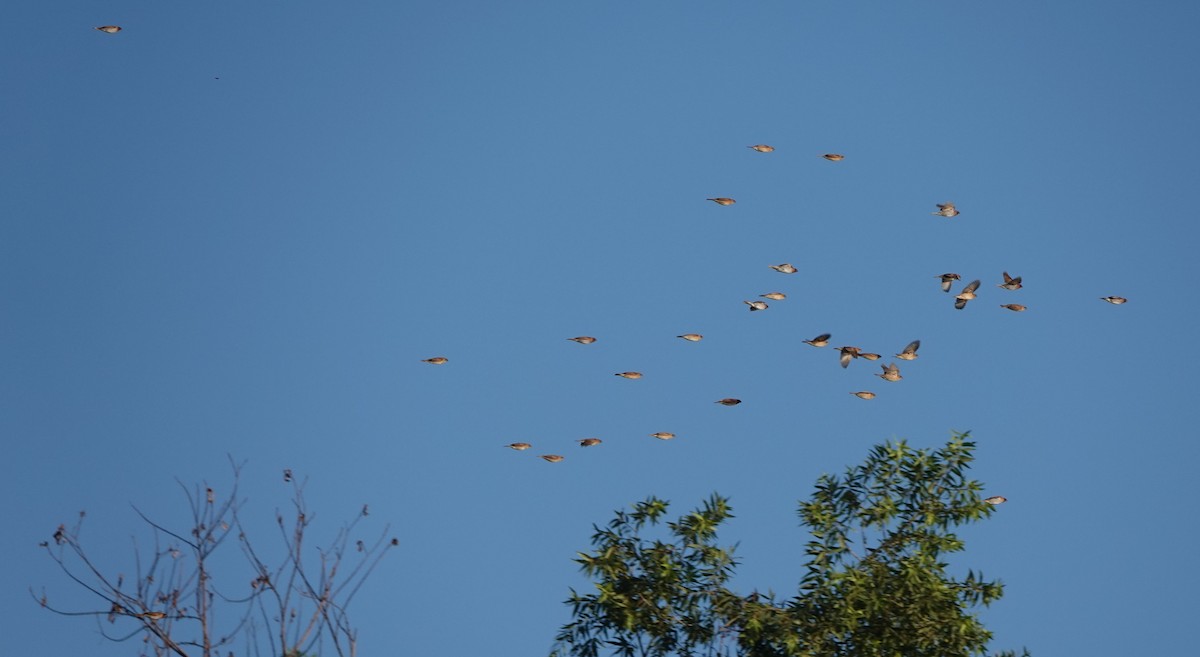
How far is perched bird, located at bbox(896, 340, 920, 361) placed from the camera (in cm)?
2430

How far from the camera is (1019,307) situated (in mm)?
25734

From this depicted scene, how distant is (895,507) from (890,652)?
175 cm

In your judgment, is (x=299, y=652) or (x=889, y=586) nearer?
(x=299, y=652)

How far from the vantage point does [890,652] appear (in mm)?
20688

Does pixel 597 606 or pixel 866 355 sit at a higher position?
pixel 866 355

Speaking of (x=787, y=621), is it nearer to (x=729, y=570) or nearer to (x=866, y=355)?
(x=729, y=570)

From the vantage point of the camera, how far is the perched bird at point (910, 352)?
79.7 ft

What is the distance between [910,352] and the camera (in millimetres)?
24406

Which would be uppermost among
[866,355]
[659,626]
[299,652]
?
[866,355]

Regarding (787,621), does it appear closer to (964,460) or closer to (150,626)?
(964,460)

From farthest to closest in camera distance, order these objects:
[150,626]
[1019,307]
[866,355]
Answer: [1019,307] → [866,355] → [150,626]

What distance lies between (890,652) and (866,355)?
4531 mm

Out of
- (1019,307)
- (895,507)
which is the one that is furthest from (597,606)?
(1019,307)

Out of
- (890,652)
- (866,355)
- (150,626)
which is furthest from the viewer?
(866,355)
